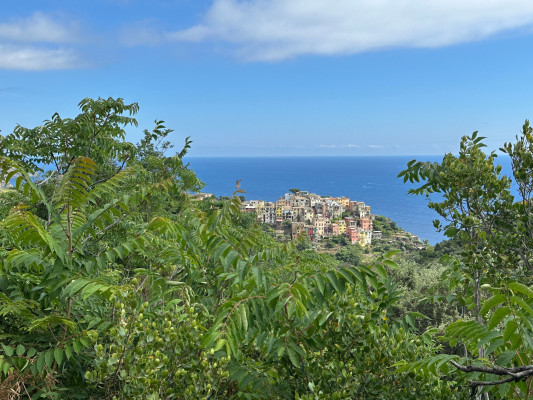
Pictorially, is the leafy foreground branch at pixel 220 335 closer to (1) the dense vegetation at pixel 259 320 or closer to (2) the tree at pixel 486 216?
(1) the dense vegetation at pixel 259 320

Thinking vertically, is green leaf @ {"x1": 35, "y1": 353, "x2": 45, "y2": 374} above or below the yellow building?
above

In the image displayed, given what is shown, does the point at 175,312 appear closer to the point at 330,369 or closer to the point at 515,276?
the point at 330,369

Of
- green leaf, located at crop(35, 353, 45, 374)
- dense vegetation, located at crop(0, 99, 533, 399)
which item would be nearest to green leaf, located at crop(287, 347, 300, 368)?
dense vegetation, located at crop(0, 99, 533, 399)

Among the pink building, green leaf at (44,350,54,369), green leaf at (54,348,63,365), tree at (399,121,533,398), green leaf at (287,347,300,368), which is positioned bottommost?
the pink building

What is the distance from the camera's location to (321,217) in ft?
275

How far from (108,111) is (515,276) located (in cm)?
700

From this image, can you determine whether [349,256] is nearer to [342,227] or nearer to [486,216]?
[342,227]

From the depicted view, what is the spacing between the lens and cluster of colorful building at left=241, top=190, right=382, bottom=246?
72.6m

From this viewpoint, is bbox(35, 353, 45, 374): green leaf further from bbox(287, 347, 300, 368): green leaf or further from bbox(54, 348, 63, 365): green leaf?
bbox(287, 347, 300, 368): green leaf

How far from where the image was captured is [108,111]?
24.6 ft

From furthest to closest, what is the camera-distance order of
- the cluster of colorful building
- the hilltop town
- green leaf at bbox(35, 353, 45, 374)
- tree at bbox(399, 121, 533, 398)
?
the cluster of colorful building, the hilltop town, tree at bbox(399, 121, 533, 398), green leaf at bbox(35, 353, 45, 374)

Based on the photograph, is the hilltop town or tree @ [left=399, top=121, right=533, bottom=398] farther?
the hilltop town

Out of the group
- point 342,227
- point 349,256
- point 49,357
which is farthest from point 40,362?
point 342,227

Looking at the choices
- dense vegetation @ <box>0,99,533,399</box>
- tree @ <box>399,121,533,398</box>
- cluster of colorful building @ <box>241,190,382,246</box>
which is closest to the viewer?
dense vegetation @ <box>0,99,533,399</box>
